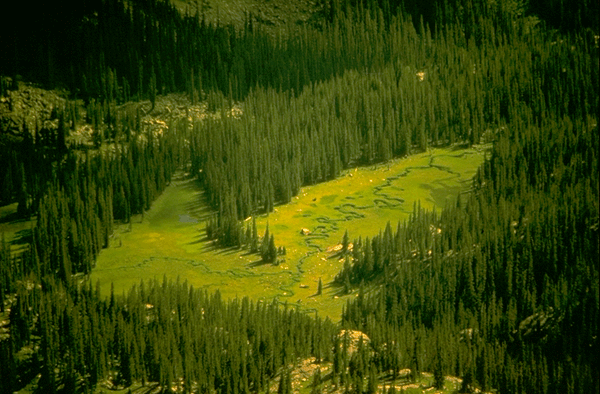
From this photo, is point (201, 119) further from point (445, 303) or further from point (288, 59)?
point (445, 303)

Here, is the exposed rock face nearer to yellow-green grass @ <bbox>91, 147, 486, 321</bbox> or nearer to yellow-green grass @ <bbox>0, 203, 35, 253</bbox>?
yellow-green grass @ <bbox>0, 203, 35, 253</bbox>

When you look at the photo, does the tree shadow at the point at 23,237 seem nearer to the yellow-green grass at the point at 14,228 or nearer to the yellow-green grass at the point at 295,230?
the yellow-green grass at the point at 14,228

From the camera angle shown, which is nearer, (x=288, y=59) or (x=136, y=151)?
(x=136, y=151)

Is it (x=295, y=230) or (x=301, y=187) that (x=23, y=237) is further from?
(x=301, y=187)

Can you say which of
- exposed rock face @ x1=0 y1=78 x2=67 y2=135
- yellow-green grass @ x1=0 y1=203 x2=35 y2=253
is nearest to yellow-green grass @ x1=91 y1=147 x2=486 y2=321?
yellow-green grass @ x1=0 y1=203 x2=35 y2=253

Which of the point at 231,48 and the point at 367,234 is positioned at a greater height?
the point at 231,48

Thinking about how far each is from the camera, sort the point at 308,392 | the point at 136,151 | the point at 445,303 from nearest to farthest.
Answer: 1. the point at 308,392
2. the point at 445,303
3. the point at 136,151

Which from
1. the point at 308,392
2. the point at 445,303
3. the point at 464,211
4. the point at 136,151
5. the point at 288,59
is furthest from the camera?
the point at 288,59


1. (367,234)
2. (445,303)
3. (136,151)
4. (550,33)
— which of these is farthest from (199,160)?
(550,33)
